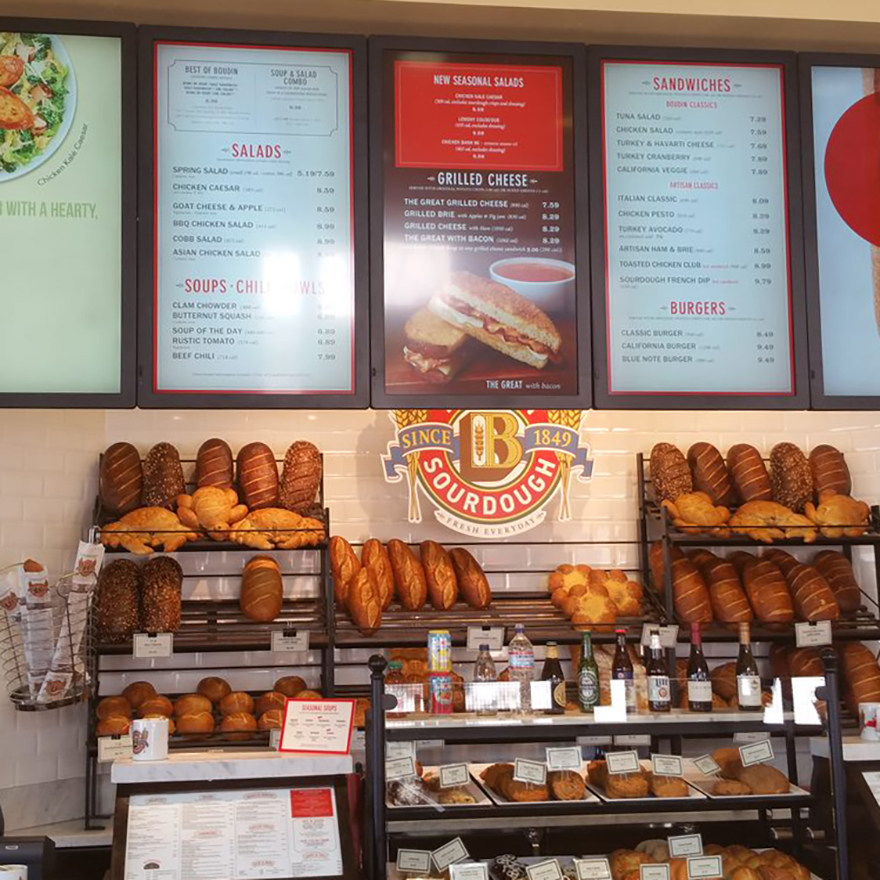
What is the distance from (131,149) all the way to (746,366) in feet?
5.85

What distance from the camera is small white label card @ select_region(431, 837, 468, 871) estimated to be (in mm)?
2992

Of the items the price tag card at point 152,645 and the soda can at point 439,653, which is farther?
the price tag card at point 152,645

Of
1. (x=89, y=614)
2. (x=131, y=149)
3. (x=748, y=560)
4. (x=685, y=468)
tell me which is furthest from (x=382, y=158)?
Result: (x=748, y=560)

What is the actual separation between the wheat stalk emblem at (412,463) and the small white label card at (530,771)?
2.24 meters

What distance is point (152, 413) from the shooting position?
5.37 meters

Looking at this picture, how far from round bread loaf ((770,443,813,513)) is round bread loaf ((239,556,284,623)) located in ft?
8.04

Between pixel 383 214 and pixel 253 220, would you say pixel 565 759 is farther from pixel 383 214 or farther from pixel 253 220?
pixel 253 220

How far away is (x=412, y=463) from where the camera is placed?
5.28m

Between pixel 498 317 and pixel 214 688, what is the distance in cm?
275

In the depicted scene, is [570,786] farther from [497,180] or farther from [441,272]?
[497,180]

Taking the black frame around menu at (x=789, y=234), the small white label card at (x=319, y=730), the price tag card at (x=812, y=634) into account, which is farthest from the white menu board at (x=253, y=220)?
the price tag card at (x=812, y=634)

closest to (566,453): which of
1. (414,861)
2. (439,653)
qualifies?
(439,653)

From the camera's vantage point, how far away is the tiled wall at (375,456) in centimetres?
494

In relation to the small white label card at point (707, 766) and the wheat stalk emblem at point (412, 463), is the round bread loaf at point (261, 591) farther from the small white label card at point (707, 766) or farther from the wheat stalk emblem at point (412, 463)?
the small white label card at point (707, 766)
